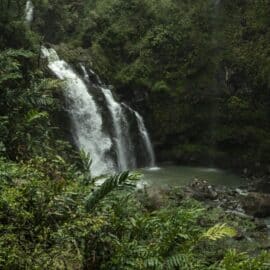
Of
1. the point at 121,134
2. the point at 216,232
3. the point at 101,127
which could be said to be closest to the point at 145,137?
the point at 121,134

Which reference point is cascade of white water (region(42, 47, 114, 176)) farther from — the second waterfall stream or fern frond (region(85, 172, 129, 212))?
fern frond (region(85, 172, 129, 212))

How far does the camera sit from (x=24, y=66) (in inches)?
578

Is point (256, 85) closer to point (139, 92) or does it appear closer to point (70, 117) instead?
point (139, 92)

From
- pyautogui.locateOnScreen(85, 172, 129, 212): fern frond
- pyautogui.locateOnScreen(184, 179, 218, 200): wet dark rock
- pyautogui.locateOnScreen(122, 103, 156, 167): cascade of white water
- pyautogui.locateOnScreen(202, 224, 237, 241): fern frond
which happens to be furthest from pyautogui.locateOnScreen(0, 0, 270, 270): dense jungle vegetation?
pyautogui.locateOnScreen(202, 224, 237, 241): fern frond

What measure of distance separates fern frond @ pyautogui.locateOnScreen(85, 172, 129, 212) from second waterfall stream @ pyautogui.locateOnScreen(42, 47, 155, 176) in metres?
11.1

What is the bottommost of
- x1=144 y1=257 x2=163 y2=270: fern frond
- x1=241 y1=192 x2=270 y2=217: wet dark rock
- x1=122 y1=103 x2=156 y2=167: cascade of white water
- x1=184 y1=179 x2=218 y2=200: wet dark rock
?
x1=241 y1=192 x2=270 y2=217: wet dark rock

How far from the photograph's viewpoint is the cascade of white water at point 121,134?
17.8 meters

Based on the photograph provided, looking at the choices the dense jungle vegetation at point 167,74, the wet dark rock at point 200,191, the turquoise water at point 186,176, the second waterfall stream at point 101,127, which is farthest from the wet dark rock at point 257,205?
the second waterfall stream at point 101,127

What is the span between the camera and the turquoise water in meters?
15.9

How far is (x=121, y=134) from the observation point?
18.0 metres

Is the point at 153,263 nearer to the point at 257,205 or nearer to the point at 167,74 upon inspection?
the point at 257,205

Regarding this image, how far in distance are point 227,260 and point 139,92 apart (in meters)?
14.8

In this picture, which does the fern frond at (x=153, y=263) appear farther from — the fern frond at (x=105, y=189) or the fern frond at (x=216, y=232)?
the fern frond at (x=105, y=189)

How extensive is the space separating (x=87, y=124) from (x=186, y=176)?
422cm
